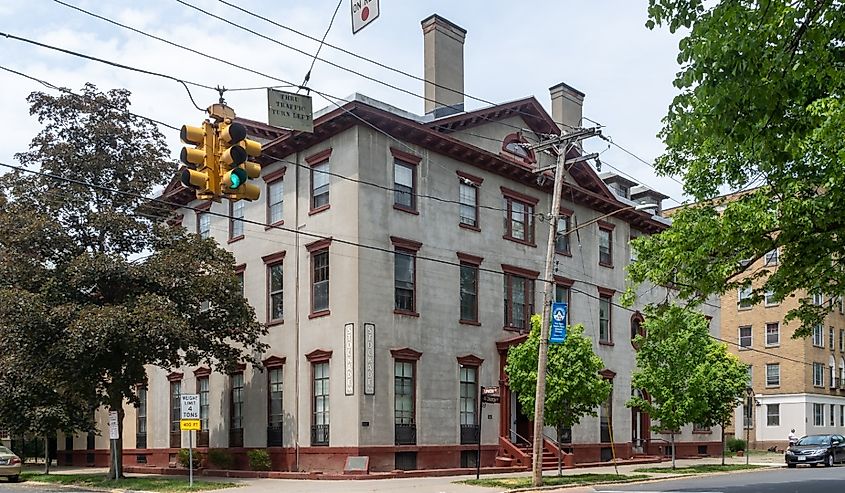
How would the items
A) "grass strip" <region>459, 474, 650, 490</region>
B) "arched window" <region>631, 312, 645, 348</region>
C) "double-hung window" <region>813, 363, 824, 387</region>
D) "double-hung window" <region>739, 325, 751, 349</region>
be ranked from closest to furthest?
1. "grass strip" <region>459, 474, 650, 490</region>
2. "arched window" <region>631, 312, 645, 348</region>
3. "double-hung window" <region>813, 363, 824, 387</region>
4. "double-hung window" <region>739, 325, 751, 349</region>

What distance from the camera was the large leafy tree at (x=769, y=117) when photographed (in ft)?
31.8

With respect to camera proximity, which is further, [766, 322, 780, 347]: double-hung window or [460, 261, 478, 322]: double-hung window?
[766, 322, 780, 347]: double-hung window

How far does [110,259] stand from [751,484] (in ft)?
66.4

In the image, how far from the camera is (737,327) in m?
66.9

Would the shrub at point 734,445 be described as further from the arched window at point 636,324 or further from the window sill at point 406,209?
the window sill at point 406,209

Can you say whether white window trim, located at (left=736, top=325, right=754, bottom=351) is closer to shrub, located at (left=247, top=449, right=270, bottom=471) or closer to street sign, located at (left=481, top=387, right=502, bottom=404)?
street sign, located at (left=481, top=387, right=502, bottom=404)

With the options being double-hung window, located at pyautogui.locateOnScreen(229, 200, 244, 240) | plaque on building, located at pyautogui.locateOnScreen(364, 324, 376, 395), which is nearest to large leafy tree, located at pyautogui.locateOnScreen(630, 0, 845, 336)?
plaque on building, located at pyautogui.locateOnScreen(364, 324, 376, 395)

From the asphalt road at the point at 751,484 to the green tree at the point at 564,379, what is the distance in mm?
2952

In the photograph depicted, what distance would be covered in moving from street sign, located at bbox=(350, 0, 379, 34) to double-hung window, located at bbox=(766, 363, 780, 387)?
184 ft

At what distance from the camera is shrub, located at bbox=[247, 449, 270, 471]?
1215 inches

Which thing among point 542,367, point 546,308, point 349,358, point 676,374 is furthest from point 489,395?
point 676,374

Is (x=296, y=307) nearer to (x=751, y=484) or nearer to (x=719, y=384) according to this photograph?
(x=751, y=484)

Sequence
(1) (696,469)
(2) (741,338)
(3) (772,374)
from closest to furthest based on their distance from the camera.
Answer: (1) (696,469) → (3) (772,374) → (2) (741,338)

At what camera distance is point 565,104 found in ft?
132
